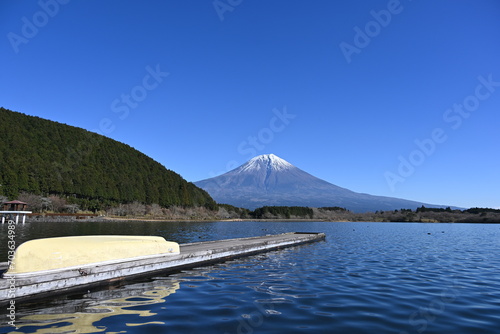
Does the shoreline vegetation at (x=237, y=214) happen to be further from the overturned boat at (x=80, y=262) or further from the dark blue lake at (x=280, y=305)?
the dark blue lake at (x=280, y=305)

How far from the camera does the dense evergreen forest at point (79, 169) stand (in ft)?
324

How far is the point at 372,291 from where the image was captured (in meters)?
11.1

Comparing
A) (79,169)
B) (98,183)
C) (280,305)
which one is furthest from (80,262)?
(79,169)

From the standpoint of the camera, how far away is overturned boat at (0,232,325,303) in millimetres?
9203

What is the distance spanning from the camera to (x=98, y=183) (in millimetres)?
119438

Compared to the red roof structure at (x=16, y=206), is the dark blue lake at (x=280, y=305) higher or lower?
lower

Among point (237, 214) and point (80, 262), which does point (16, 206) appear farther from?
point (237, 214)

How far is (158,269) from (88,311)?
5695 mm

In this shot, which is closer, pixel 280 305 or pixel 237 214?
pixel 280 305

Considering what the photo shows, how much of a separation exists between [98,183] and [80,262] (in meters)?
121

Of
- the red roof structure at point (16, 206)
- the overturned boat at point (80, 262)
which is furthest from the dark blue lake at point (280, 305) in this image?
the red roof structure at point (16, 206)

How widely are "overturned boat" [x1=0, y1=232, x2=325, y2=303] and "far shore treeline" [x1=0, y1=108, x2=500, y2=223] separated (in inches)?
3234

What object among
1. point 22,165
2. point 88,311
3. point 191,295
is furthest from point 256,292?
point 22,165

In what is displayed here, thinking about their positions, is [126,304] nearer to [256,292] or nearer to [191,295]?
[191,295]
